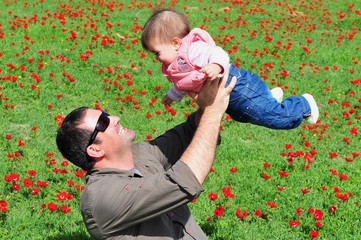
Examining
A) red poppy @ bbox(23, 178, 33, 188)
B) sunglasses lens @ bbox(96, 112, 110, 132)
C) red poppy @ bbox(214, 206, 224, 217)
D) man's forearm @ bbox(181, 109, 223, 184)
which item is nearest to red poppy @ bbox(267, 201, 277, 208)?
red poppy @ bbox(214, 206, 224, 217)

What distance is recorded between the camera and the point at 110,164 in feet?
9.72

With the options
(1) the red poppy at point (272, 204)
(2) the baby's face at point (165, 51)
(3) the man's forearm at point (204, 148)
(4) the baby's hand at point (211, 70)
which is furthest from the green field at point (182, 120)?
(4) the baby's hand at point (211, 70)

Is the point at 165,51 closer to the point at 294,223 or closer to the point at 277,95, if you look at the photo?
the point at 277,95

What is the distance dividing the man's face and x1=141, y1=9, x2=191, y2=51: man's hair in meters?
0.96

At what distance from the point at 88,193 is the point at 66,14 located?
11.0 m

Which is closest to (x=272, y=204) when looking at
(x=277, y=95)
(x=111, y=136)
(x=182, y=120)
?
(x=277, y=95)

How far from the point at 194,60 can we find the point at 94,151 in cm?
105

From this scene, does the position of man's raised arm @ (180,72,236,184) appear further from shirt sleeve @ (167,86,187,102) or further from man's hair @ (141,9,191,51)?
man's hair @ (141,9,191,51)

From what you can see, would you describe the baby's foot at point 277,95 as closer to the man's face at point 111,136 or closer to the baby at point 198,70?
the baby at point 198,70

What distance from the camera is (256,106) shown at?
11.3 feet

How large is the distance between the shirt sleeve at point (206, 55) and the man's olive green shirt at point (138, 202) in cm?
89

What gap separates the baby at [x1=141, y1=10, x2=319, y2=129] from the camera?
3.13 metres

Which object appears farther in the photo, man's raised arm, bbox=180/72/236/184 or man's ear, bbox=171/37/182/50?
man's ear, bbox=171/37/182/50

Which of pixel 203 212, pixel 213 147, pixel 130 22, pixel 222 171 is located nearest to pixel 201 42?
pixel 213 147
